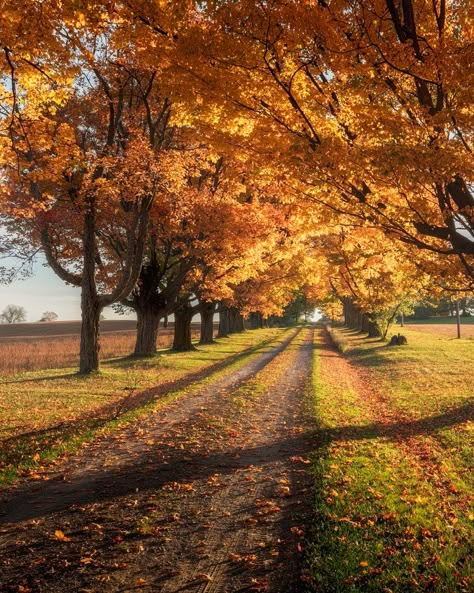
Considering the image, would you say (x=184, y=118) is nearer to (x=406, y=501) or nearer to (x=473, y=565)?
(x=406, y=501)

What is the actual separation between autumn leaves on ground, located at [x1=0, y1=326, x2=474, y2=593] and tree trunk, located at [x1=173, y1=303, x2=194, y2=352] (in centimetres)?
1801

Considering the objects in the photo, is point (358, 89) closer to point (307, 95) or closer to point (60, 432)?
point (307, 95)

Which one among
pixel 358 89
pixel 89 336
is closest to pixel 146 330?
pixel 89 336

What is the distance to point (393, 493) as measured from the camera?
6734 millimetres

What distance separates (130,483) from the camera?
6977 millimetres

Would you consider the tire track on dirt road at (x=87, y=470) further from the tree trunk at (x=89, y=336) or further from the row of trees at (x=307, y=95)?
the tree trunk at (x=89, y=336)

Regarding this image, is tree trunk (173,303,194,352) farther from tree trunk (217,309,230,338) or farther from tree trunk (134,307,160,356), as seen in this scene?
tree trunk (217,309,230,338)

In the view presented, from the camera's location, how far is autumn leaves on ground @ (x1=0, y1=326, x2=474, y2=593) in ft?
15.0

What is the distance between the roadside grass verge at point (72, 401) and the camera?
28.3 ft

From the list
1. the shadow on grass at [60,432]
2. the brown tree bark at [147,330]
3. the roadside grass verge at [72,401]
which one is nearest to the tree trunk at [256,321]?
the brown tree bark at [147,330]

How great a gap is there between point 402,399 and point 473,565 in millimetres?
10006

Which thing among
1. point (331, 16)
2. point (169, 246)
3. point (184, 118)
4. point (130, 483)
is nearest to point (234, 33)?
point (331, 16)

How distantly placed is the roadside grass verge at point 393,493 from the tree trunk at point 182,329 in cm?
1698

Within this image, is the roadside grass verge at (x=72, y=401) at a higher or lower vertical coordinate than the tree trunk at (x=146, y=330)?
lower
